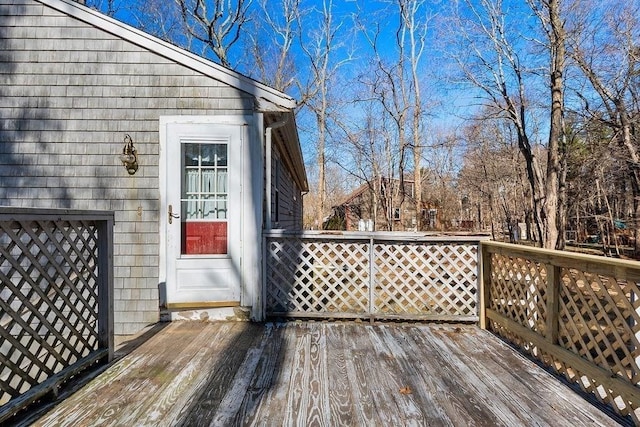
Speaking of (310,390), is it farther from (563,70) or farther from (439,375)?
(563,70)

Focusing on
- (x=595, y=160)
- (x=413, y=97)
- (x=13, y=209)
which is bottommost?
(x=13, y=209)

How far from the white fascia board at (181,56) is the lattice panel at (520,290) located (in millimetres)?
2826

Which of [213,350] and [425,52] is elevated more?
[425,52]

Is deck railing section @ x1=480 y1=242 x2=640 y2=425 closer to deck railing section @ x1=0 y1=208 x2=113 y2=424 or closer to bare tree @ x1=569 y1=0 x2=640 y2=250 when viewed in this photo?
deck railing section @ x1=0 y1=208 x2=113 y2=424

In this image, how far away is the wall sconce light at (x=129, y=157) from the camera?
12.6 feet

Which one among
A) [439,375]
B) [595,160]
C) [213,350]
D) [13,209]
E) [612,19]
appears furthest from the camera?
[595,160]

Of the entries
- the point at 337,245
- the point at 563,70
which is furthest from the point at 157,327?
the point at 563,70

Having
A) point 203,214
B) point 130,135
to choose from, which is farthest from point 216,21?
point 203,214

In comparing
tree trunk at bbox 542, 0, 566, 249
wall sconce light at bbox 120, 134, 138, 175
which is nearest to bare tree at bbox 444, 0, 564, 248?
tree trunk at bbox 542, 0, 566, 249

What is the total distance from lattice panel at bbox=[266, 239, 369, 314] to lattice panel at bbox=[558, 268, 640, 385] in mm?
1832

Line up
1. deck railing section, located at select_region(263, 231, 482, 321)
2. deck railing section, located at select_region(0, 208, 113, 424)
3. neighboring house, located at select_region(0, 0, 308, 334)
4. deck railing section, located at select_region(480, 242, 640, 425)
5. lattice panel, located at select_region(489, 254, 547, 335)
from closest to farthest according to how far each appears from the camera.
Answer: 1. deck railing section, located at select_region(0, 208, 113, 424)
2. deck railing section, located at select_region(480, 242, 640, 425)
3. lattice panel, located at select_region(489, 254, 547, 335)
4. deck railing section, located at select_region(263, 231, 482, 321)
5. neighboring house, located at select_region(0, 0, 308, 334)

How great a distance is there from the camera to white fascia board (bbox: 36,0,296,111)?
3922mm

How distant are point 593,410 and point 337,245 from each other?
2.45 metres

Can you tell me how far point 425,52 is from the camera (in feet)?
51.8
